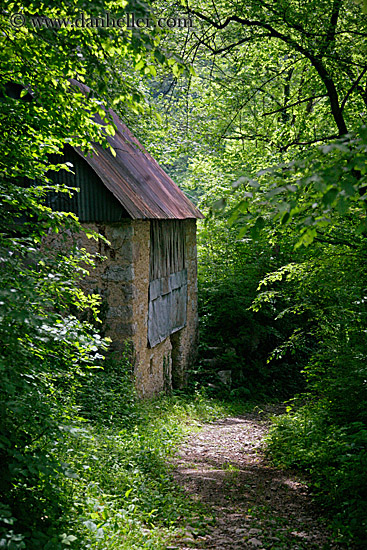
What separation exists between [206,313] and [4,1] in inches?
493

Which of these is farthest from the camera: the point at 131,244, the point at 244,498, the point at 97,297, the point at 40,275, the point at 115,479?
the point at 131,244

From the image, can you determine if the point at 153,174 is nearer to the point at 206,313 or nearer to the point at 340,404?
the point at 206,313

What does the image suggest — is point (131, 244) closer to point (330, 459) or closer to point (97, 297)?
point (97, 297)

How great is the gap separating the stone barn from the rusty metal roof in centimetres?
2

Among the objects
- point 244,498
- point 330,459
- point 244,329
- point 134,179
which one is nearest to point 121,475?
point 244,498

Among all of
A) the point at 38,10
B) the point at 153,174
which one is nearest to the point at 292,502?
the point at 38,10

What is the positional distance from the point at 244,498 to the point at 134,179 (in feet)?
20.1

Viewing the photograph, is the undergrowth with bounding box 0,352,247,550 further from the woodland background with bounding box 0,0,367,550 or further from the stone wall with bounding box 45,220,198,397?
the stone wall with bounding box 45,220,198,397

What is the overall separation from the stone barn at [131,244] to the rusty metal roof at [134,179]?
2 centimetres

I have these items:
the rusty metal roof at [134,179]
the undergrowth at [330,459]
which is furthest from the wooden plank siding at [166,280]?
the undergrowth at [330,459]

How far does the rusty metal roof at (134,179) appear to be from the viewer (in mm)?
8875

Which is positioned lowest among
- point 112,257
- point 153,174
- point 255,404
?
point 255,404

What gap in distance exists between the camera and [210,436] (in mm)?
9539

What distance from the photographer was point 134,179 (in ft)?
33.2
